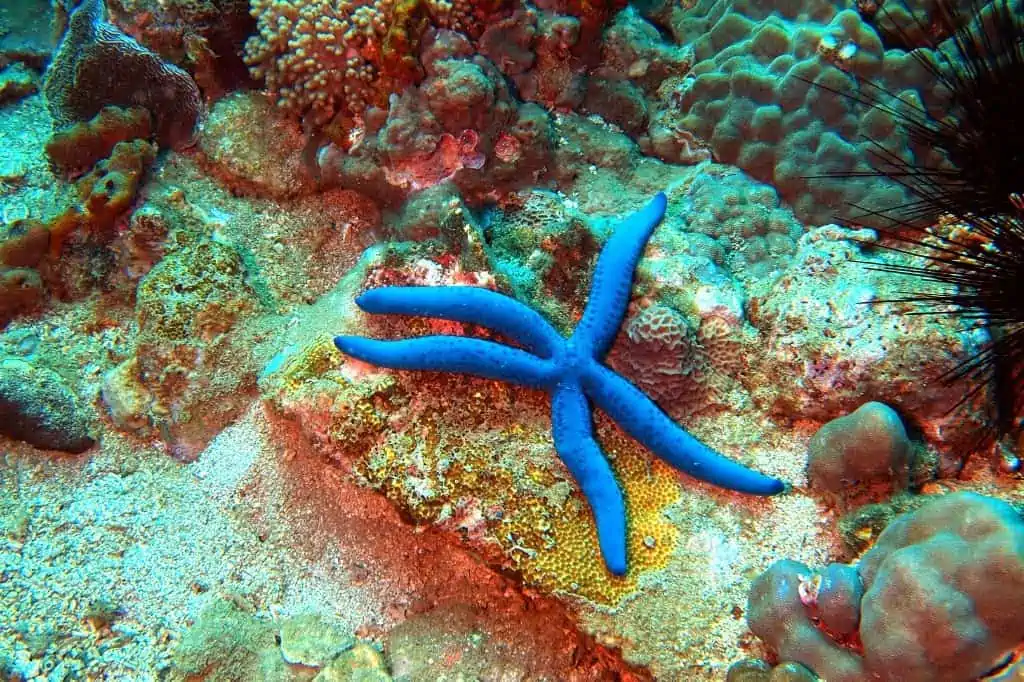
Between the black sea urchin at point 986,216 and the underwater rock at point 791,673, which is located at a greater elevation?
the black sea urchin at point 986,216

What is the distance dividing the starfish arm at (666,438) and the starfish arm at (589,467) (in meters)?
0.14

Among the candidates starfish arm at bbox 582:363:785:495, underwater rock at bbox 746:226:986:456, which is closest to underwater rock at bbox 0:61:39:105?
starfish arm at bbox 582:363:785:495

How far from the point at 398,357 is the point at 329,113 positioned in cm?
216

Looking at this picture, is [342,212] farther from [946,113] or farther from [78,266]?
[946,113]

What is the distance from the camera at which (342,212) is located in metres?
4.68

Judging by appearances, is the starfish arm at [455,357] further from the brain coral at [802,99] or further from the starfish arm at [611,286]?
the brain coral at [802,99]

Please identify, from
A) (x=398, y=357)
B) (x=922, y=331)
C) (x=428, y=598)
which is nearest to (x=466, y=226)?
(x=398, y=357)

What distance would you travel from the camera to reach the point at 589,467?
3.19 metres

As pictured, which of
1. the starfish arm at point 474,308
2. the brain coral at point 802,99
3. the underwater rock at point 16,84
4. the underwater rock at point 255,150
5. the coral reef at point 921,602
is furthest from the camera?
the underwater rock at point 16,84

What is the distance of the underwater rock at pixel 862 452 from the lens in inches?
118

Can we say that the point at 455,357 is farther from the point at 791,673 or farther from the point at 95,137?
the point at 95,137

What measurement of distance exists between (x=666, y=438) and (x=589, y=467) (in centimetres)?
46

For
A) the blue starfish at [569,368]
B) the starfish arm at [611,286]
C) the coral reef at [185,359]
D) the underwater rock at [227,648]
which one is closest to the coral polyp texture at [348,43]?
the coral reef at [185,359]

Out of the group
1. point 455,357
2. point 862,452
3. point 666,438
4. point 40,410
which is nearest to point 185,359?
point 40,410
